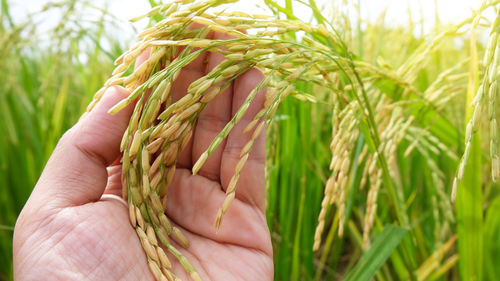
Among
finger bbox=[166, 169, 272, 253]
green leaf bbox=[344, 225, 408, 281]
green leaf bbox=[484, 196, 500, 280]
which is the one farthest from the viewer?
green leaf bbox=[484, 196, 500, 280]

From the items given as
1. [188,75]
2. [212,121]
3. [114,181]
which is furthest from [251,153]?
[114,181]

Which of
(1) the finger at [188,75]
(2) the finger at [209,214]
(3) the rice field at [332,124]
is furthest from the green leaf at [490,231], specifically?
(1) the finger at [188,75]

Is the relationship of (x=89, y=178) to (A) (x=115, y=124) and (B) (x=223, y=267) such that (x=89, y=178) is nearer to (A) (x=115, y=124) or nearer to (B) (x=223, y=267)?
(A) (x=115, y=124)

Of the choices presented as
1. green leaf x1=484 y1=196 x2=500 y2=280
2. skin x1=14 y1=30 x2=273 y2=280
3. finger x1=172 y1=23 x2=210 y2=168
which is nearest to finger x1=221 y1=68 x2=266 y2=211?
skin x1=14 y1=30 x2=273 y2=280

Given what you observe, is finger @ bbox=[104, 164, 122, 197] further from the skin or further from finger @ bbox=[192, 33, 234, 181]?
finger @ bbox=[192, 33, 234, 181]

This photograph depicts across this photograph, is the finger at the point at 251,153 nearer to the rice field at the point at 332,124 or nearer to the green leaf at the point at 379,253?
the rice field at the point at 332,124

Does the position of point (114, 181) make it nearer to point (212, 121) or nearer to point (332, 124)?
point (212, 121)

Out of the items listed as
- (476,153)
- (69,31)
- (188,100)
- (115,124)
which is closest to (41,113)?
(69,31)
